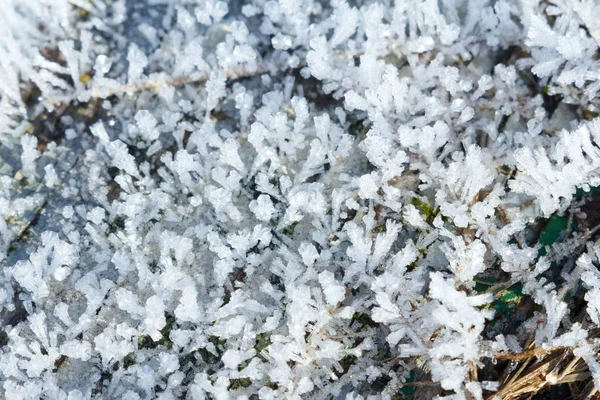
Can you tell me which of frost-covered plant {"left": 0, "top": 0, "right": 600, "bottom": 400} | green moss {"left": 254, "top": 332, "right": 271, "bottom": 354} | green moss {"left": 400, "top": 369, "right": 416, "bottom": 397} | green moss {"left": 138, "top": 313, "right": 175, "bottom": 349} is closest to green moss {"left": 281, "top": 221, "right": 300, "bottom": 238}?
frost-covered plant {"left": 0, "top": 0, "right": 600, "bottom": 400}

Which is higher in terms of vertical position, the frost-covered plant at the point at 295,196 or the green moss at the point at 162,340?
the frost-covered plant at the point at 295,196

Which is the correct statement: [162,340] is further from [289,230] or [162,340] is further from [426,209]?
[426,209]

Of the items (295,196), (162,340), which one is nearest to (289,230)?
(295,196)

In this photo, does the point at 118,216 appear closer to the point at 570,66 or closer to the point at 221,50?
the point at 221,50

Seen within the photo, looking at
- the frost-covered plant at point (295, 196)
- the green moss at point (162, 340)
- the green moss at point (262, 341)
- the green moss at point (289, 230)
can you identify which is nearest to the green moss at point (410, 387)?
the frost-covered plant at point (295, 196)

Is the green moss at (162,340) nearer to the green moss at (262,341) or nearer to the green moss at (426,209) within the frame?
the green moss at (262,341)

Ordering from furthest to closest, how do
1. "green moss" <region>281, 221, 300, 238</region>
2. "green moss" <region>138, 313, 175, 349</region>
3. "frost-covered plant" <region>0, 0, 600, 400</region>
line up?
1. "green moss" <region>281, 221, 300, 238</region>
2. "green moss" <region>138, 313, 175, 349</region>
3. "frost-covered plant" <region>0, 0, 600, 400</region>

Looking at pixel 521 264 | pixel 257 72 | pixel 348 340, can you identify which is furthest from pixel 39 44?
pixel 521 264

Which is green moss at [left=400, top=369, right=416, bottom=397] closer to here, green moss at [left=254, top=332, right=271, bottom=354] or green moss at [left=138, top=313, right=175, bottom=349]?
green moss at [left=254, top=332, right=271, bottom=354]
